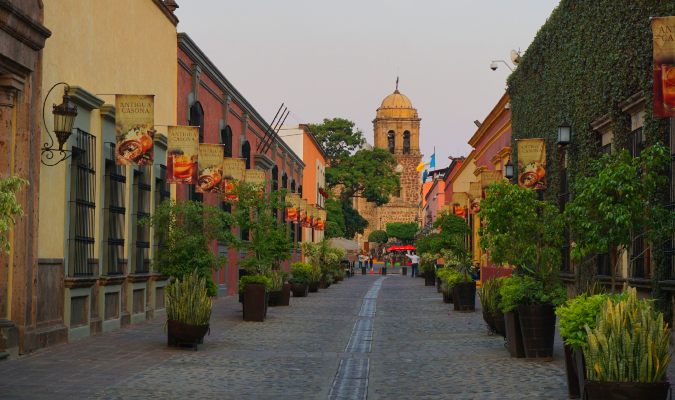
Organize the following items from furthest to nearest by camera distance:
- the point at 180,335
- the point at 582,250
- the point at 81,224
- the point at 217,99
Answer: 1. the point at 217,99
2. the point at 81,224
3. the point at 180,335
4. the point at 582,250

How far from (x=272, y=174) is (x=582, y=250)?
1418 inches

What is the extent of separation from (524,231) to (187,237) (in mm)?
5951

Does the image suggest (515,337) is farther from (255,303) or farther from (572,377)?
(255,303)

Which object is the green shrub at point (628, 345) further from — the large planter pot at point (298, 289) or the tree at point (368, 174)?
the tree at point (368, 174)

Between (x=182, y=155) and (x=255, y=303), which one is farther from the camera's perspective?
(x=255, y=303)

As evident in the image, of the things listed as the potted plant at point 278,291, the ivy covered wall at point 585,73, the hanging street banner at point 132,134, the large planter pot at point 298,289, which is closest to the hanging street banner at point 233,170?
the potted plant at point 278,291

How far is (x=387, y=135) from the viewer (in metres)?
121

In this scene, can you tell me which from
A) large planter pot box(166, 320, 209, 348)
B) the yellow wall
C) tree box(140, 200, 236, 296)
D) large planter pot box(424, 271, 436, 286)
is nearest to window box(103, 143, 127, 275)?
the yellow wall

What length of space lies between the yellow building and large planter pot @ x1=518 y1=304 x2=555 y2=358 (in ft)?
21.9

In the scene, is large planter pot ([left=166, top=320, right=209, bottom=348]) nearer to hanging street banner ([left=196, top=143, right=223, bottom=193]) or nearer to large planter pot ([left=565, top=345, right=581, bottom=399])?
large planter pot ([left=565, top=345, right=581, bottom=399])

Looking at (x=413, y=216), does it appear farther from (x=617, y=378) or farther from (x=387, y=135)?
(x=617, y=378)

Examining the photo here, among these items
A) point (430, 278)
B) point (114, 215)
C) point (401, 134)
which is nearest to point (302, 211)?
point (430, 278)

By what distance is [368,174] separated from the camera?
3278 inches

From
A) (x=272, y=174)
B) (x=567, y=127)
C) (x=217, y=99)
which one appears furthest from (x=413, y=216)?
(x=567, y=127)
